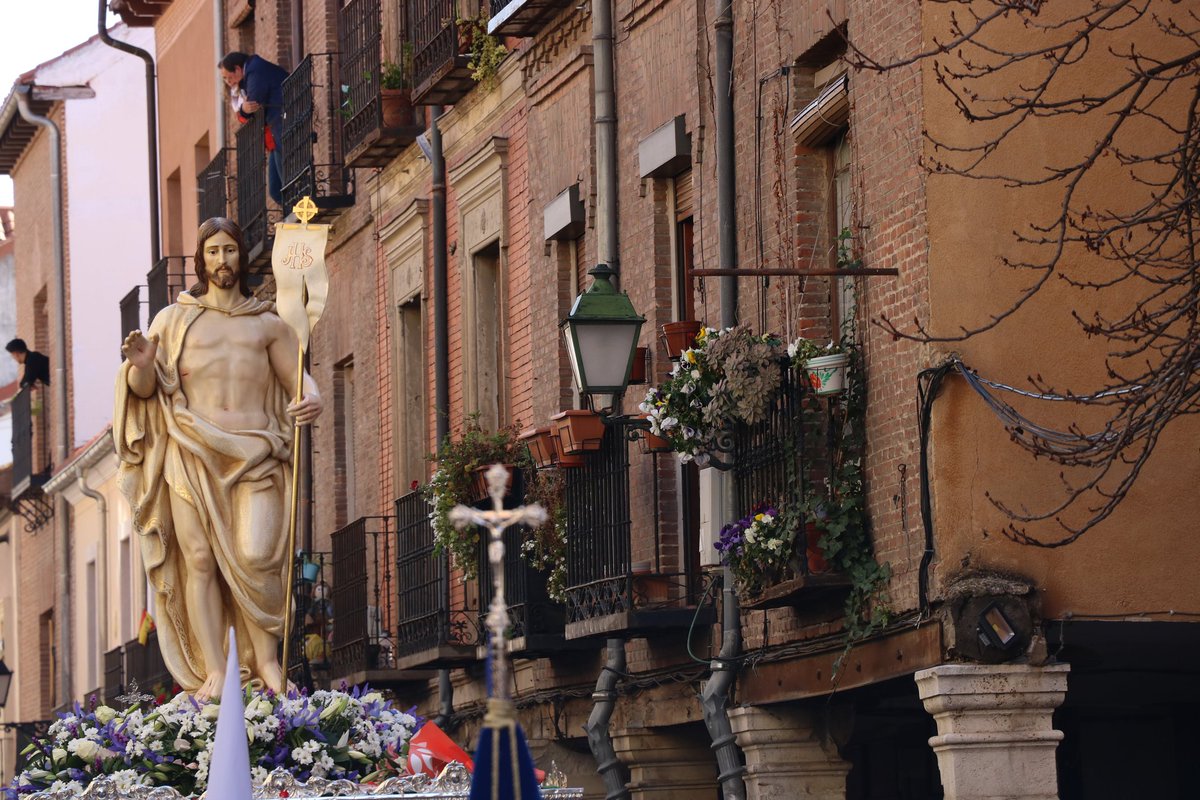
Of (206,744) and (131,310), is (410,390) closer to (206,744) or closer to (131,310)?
(131,310)

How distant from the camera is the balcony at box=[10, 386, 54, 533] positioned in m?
42.0

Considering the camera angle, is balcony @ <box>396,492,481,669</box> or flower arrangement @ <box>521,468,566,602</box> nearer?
flower arrangement @ <box>521,468,566,602</box>

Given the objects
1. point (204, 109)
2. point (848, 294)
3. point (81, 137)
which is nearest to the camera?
point (848, 294)

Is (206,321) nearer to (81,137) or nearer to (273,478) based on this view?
(273,478)

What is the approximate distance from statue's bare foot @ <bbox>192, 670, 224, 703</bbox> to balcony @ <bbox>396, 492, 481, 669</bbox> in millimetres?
8121

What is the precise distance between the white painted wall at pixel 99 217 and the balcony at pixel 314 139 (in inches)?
550

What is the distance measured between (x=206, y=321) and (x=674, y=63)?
5.27m

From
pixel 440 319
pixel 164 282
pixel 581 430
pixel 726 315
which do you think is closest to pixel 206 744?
pixel 726 315

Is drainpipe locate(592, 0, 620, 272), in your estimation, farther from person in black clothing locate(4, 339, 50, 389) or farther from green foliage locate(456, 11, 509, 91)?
person in black clothing locate(4, 339, 50, 389)

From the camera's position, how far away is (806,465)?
1409 centimetres

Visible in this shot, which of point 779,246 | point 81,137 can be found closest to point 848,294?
point 779,246

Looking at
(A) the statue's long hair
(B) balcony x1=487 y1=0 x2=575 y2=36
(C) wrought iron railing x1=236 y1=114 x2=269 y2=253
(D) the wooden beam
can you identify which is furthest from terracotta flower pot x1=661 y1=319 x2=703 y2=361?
(C) wrought iron railing x1=236 y1=114 x2=269 y2=253

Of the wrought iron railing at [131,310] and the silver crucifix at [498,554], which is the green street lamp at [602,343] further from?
the wrought iron railing at [131,310]

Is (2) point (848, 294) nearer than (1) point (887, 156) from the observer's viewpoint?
No
